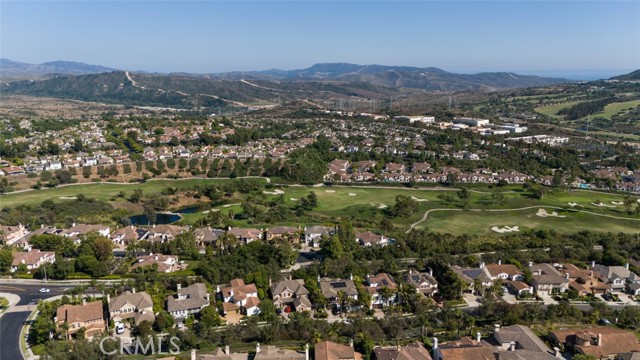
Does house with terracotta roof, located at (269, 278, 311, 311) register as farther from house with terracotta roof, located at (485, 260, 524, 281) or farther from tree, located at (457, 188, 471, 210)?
tree, located at (457, 188, 471, 210)

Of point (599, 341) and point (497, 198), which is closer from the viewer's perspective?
point (599, 341)

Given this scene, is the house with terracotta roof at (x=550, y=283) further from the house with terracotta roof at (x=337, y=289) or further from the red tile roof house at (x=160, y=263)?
the red tile roof house at (x=160, y=263)

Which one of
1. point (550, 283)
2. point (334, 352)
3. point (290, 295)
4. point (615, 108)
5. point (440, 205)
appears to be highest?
point (615, 108)

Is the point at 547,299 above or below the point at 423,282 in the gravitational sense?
below

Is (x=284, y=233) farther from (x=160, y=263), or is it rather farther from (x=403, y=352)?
(x=403, y=352)

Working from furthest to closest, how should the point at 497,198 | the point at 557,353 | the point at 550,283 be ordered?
the point at 497,198
the point at 550,283
the point at 557,353

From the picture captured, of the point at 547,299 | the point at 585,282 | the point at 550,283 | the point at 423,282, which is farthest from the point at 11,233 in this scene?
the point at 585,282

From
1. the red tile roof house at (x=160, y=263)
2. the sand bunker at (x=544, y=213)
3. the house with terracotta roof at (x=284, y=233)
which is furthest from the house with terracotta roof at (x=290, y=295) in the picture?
the sand bunker at (x=544, y=213)
